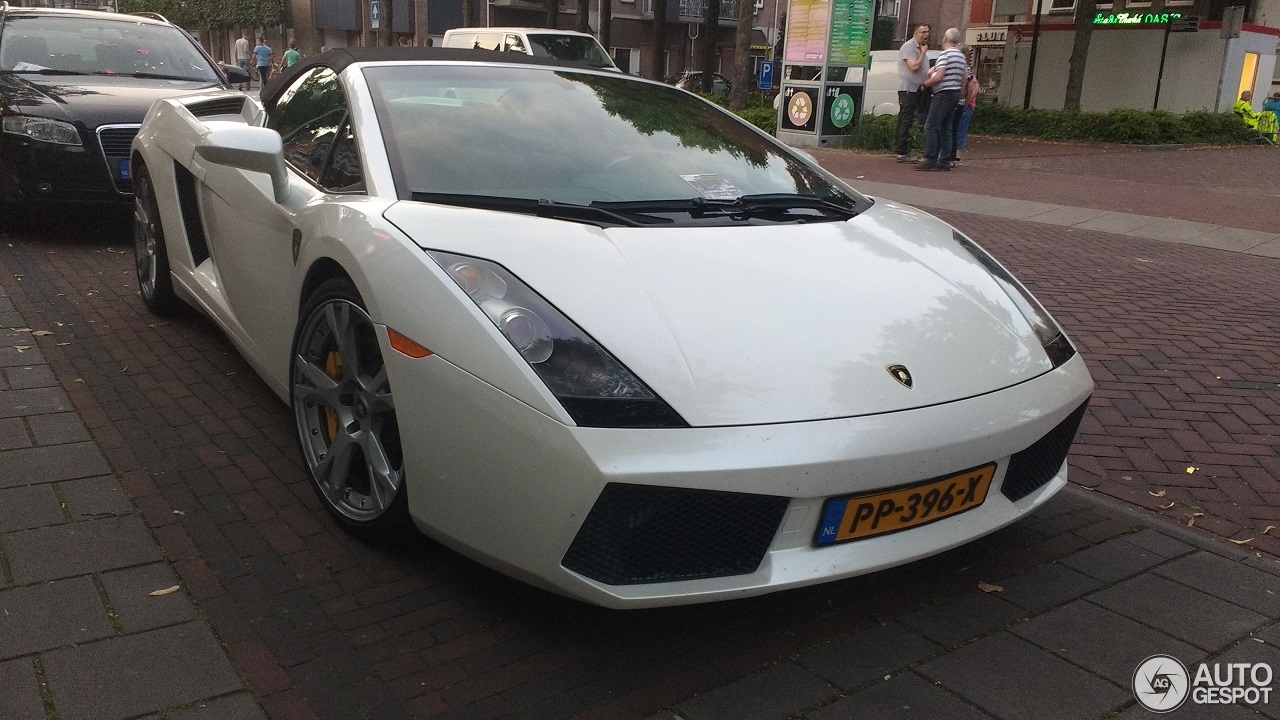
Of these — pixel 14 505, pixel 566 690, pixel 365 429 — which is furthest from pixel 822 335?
pixel 14 505

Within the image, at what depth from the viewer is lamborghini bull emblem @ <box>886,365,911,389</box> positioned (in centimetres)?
251

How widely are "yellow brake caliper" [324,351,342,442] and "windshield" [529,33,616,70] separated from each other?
13.5m

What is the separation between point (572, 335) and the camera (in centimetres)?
241

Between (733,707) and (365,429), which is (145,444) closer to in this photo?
(365,429)

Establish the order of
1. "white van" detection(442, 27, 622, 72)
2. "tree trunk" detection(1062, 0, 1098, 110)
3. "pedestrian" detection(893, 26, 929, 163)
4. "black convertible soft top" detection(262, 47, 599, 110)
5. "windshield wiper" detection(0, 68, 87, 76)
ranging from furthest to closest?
1. "tree trunk" detection(1062, 0, 1098, 110)
2. "white van" detection(442, 27, 622, 72)
3. "pedestrian" detection(893, 26, 929, 163)
4. "windshield wiper" detection(0, 68, 87, 76)
5. "black convertible soft top" detection(262, 47, 599, 110)

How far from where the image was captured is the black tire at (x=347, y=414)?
2762mm

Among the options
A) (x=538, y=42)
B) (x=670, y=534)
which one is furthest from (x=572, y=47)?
(x=670, y=534)

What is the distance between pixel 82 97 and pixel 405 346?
18.5ft

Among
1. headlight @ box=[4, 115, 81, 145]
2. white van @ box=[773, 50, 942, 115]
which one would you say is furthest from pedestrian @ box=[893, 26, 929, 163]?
headlight @ box=[4, 115, 81, 145]

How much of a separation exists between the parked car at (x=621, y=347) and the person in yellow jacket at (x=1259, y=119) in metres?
20.7

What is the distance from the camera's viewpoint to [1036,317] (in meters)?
3.09

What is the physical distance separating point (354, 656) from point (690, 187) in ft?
5.37

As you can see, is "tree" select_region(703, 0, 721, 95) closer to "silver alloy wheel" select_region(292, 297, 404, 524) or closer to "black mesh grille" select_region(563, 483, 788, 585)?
"silver alloy wheel" select_region(292, 297, 404, 524)

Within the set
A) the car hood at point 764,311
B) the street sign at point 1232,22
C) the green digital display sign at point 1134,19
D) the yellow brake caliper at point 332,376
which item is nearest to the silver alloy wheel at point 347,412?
the yellow brake caliper at point 332,376
